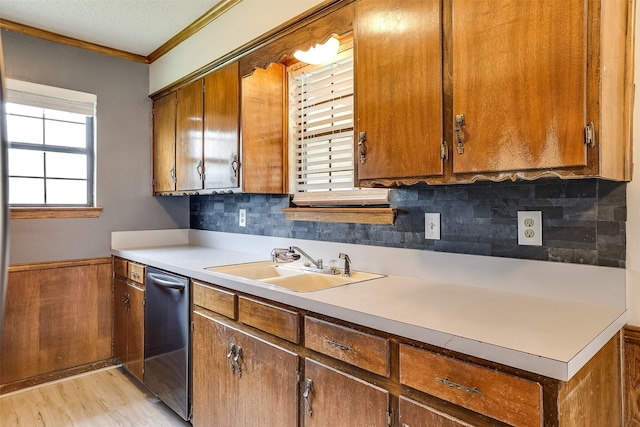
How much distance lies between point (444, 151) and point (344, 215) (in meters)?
0.83

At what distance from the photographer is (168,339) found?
2.22m

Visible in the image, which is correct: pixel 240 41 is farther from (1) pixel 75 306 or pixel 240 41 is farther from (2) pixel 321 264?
(1) pixel 75 306

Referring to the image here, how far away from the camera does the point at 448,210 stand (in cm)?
163

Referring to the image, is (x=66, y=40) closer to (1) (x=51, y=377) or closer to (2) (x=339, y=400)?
(1) (x=51, y=377)

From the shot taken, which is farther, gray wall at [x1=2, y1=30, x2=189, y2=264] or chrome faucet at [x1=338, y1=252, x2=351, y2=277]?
gray wall at [x1=2, y1=30, x2=189, y2=264]

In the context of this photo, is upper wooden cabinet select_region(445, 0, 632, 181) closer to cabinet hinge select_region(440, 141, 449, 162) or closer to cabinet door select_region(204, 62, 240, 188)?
cabinet hinge select_region(440, 141, 449, 162)

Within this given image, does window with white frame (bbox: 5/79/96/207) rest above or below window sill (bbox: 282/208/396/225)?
above

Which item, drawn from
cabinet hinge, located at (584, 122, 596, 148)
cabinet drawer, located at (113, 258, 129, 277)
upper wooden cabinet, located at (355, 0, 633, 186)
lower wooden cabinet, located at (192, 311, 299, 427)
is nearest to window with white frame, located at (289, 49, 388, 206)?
upper wooden cabinet, located at (355, 0, 633, 186)

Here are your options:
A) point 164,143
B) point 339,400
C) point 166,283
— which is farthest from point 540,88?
point 164,143

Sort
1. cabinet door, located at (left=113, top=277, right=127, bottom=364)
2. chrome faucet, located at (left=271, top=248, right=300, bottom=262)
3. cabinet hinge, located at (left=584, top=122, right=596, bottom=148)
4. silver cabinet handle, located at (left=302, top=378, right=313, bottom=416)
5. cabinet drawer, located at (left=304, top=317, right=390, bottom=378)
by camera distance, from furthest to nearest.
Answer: cabinet door, located at (left=113, top=277, right=127, bottom=364) < chrome faucet, located at (left=271, top=248, right=300, bottom=262) < silver cabinet handle, located at (left=302, top=378, right=313, bottom=416) < cabinet drawer, located at (left=304, top=317, right=390, bottom=378) < cabinet hinge, located at (left=584, top=122, right=596, bottom=148)

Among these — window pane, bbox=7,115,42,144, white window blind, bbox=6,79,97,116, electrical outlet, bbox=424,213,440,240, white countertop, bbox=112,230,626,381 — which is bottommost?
white countertop, bbox=112,230,626,381

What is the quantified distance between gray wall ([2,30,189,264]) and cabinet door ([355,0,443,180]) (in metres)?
2.31

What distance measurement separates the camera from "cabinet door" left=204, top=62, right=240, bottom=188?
231cm

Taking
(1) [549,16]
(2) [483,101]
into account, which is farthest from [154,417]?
(1) [549,16]
